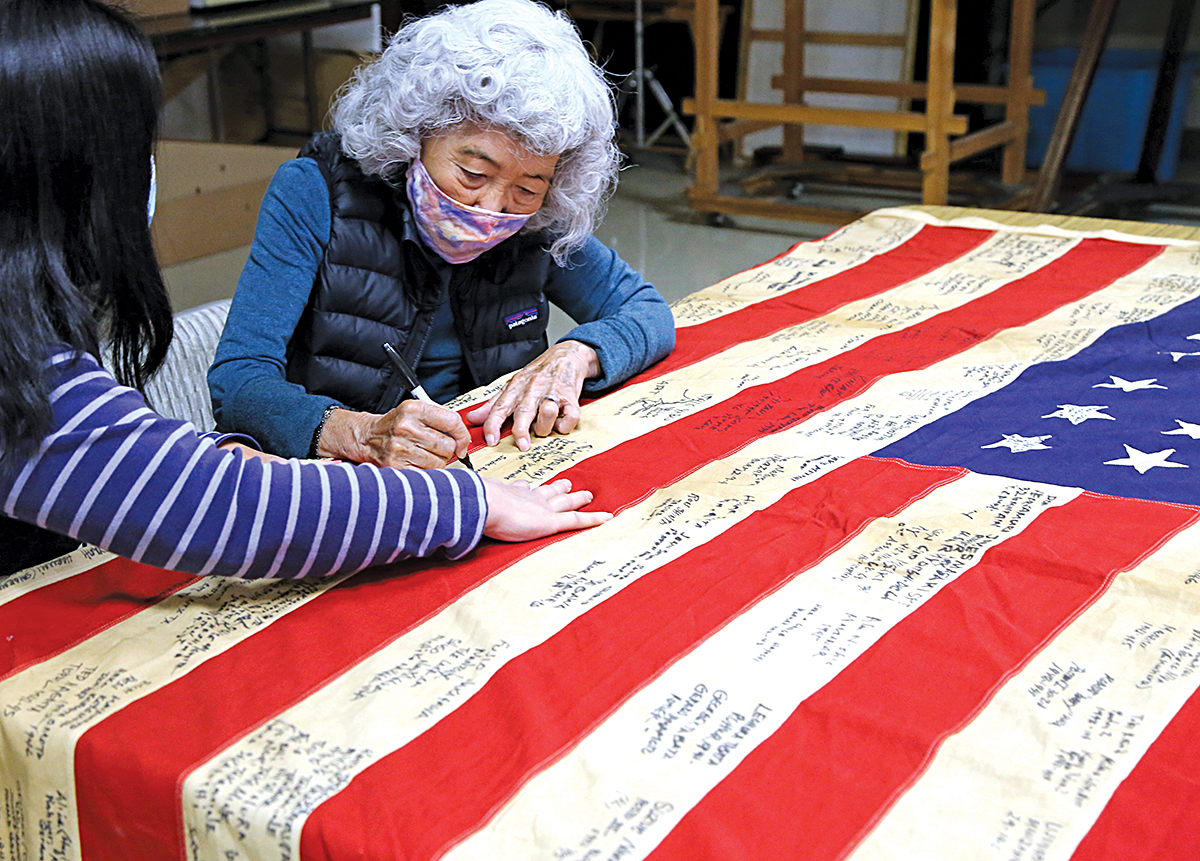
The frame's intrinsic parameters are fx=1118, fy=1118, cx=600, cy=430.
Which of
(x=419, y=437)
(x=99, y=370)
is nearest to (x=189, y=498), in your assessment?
(x=99, y=370)

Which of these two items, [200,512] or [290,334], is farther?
[290,334]

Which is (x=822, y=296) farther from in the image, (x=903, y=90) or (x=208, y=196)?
(x=903, y=90)

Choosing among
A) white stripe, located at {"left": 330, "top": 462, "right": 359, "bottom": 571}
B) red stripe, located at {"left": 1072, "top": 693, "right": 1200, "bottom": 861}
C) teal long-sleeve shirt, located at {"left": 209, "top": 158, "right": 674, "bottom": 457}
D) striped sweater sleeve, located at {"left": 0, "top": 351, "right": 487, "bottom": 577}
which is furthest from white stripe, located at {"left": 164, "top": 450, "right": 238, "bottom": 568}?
red stripe, located at {"left": 1072, "top": 693, "right": 1200, "bottom": 861}

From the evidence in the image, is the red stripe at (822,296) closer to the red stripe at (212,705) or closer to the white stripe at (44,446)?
the red stripe at (212,705)

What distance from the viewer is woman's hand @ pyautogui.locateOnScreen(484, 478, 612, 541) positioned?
1.10 meters

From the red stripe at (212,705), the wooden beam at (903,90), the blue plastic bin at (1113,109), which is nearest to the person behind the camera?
the red stripe at (212,705)

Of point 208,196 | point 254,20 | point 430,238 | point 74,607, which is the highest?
point 254,20

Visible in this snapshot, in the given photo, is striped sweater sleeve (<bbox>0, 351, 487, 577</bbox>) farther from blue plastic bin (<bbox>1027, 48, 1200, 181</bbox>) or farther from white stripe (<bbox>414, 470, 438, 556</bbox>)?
blue plastic bin (<bbox>1027, 48, 1200, 181</bbox>)

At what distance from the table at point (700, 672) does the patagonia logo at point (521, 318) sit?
0.40 meters

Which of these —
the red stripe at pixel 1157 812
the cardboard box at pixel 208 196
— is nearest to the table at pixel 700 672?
the red stripe at pixel 1157 812

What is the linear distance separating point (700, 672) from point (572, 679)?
3.9 inches

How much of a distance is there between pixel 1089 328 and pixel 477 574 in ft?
3.68

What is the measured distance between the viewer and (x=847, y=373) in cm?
157

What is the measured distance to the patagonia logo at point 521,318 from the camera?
175 cm
